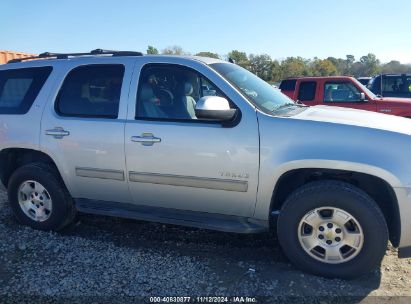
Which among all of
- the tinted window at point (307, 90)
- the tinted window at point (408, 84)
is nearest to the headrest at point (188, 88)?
the tinted window at point (307, 90)

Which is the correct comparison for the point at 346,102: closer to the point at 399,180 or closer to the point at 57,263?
the point at 399,180

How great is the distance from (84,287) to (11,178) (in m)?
1.91

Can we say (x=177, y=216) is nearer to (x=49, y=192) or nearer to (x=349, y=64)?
(x=49, y=192)

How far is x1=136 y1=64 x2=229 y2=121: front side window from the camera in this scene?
3699 mm

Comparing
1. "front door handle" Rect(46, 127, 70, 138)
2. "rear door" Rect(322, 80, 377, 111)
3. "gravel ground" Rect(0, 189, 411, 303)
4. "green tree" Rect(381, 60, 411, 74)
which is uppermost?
"green tree" Rect(381, 60, 411, 74)

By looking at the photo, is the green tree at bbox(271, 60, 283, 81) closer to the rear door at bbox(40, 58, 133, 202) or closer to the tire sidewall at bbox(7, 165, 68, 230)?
the rear door at bbox(40, 58, 133, 202)

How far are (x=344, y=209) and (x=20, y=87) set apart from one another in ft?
12.2

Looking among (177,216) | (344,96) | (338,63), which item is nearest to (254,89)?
(177,216)

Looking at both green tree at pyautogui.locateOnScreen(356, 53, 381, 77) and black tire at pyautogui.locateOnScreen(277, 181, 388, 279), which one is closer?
black tire at pyautogui.locateOnScreen(277, 181, 388, 279)

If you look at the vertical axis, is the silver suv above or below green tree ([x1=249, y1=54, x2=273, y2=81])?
below

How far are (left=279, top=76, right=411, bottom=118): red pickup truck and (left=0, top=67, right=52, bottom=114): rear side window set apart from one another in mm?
6909

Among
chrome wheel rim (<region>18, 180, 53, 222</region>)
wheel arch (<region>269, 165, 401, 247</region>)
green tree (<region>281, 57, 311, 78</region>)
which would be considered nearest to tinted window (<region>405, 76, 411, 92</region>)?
wheel arch (<region>269, 165, 401, 247</region>)

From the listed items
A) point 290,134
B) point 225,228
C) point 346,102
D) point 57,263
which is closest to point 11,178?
point 57,263

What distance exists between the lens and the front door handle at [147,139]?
3627 mm
